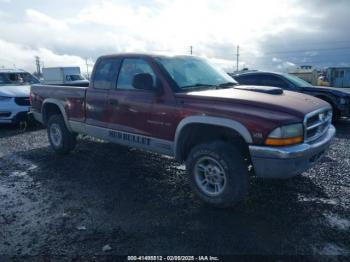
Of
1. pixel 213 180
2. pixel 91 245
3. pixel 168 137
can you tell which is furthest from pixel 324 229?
pixel 91 245

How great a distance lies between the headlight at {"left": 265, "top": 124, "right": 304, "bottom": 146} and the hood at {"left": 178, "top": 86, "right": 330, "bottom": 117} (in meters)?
0.17

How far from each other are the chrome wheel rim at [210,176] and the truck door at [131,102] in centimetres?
98

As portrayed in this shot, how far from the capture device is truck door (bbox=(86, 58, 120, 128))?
5160 millimetres

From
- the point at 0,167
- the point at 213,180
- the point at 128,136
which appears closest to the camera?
the point at 213,180

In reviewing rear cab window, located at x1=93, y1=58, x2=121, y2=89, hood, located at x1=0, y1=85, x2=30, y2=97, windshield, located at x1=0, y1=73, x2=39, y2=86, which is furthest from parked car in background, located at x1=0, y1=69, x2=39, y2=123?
rear cab window, located at x1=93, y1=58, x2=121, y2=89

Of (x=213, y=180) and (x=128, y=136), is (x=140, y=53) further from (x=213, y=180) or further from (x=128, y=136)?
(x=213, y=180)

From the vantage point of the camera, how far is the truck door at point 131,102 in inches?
178

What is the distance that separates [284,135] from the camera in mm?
3328

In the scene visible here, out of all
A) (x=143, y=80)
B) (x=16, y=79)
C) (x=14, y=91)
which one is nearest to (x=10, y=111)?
(x=14, y=91)

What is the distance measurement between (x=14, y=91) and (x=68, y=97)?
176 inches

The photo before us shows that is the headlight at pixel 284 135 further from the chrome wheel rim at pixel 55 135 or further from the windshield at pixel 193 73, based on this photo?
the chrome wheel rim at pixel 55 135

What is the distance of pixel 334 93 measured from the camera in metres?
9.13

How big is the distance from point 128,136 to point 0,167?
2.86 m

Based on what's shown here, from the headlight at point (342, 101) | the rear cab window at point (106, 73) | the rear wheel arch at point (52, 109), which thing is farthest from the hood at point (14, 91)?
the headlight at point (342, 101)
